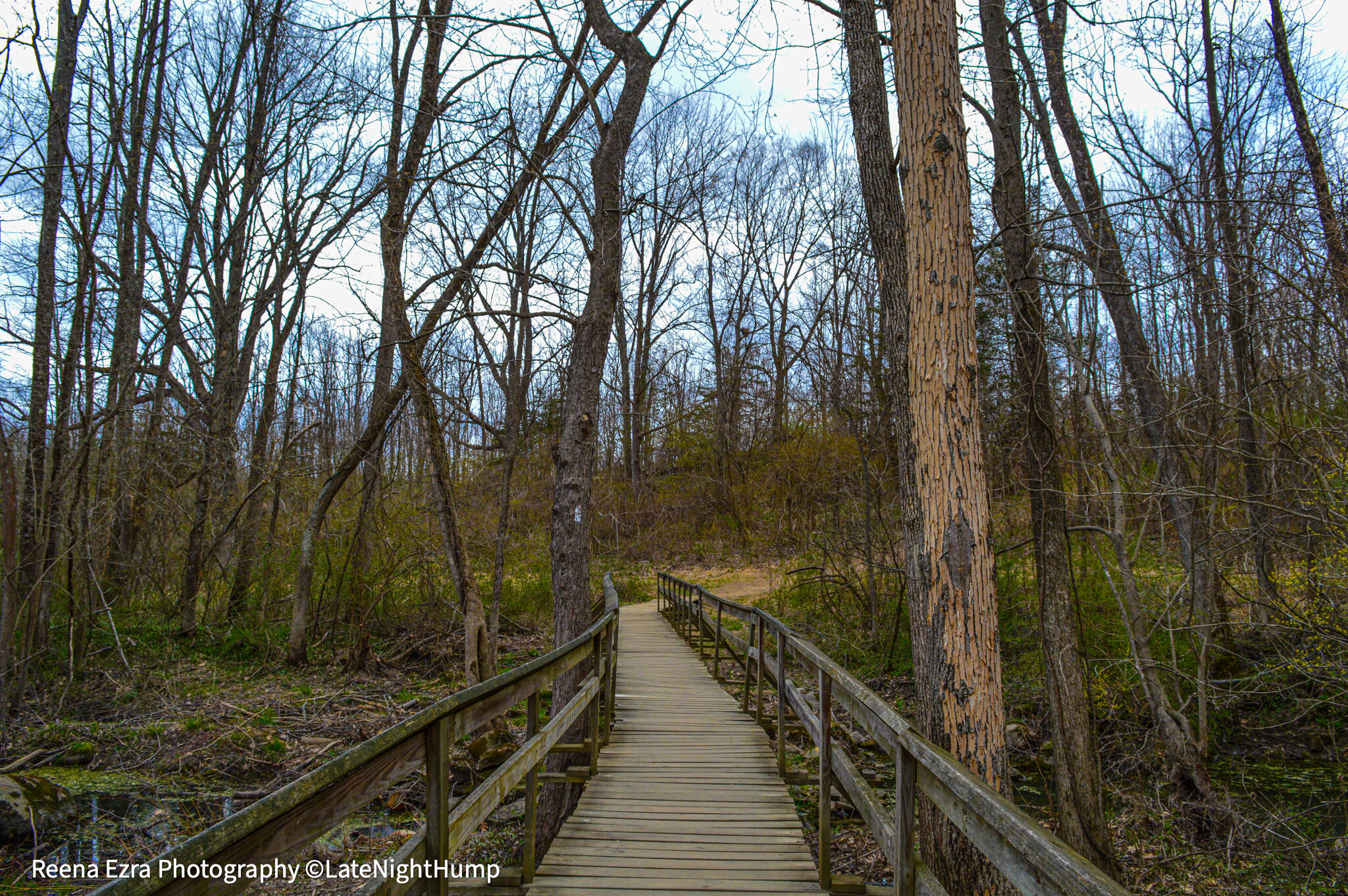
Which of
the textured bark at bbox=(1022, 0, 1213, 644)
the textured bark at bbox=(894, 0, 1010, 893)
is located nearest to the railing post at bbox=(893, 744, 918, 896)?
the textured bark at bbox=(894, 0, 1010, 893)

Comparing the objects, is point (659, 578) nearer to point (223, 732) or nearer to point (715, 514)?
point (715, 514)

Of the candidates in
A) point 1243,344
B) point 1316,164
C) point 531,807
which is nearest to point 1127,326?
point 1243,344

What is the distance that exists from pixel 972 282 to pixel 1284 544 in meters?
4.59

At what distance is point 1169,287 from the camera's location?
26.9 feet

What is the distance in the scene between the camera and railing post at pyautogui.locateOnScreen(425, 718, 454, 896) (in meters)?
2.50

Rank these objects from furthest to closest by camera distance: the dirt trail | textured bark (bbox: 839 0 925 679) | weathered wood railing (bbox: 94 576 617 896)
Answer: the dirt trail → textured bark (bbox: 839 0 925 679) → weathered wood railing (bbox: 94 576 617 896)

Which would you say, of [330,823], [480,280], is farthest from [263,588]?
[330,823]

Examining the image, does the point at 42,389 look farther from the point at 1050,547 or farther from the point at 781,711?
the point at 1050,547

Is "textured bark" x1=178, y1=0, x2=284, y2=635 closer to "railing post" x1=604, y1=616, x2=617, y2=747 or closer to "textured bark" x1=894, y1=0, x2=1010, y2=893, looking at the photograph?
"railing post" x1=604, y1=616, x2=617, y2=747

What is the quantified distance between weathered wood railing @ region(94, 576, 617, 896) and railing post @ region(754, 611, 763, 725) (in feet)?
9.18

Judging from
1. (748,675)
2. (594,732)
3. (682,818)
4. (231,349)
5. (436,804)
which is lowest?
(682,818)

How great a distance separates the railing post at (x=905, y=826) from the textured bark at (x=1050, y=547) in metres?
3.96

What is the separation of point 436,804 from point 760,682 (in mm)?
5034

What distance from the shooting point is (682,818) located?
184 inches
